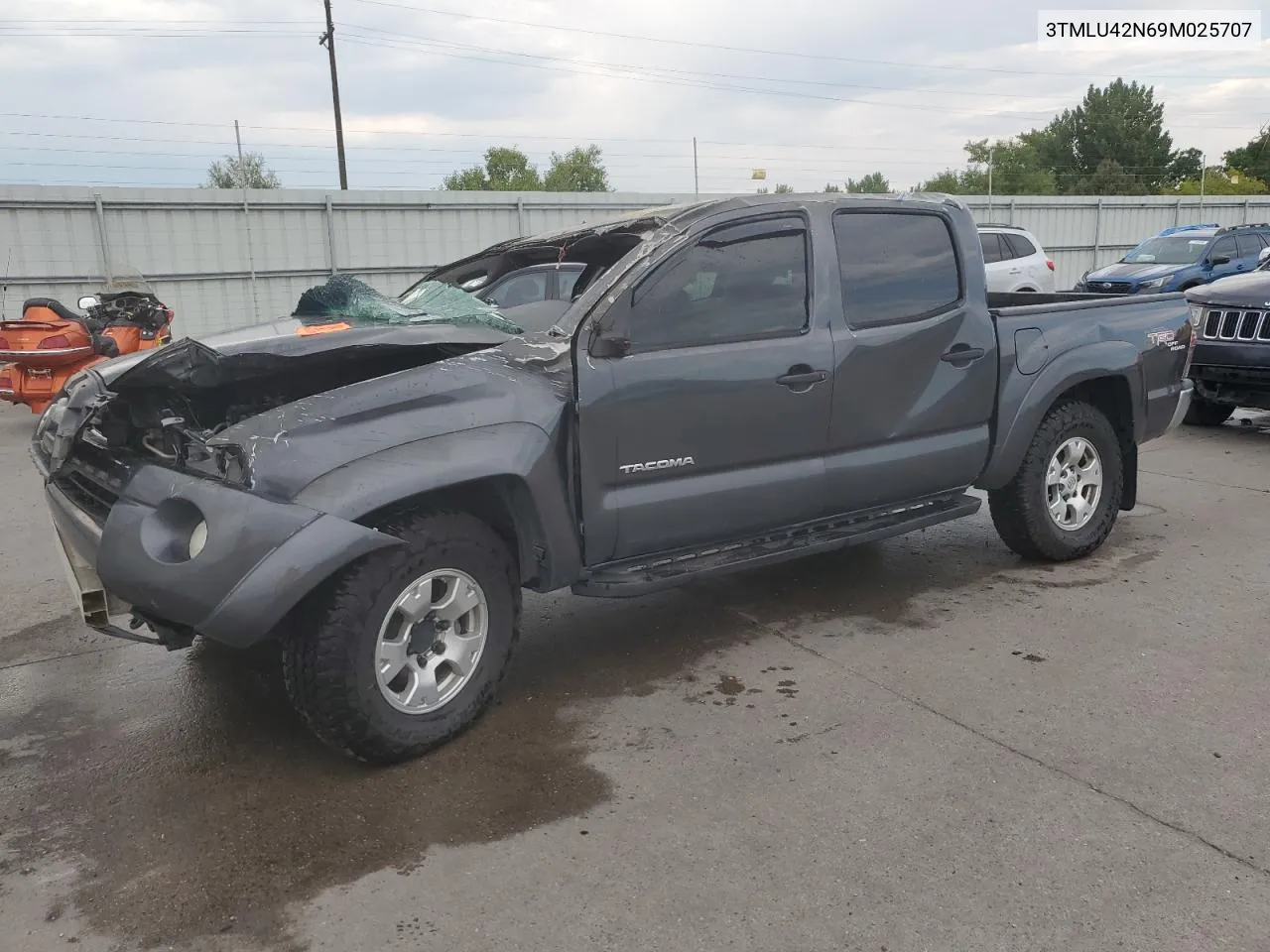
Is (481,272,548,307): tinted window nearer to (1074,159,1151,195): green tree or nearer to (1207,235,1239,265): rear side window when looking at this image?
(1207,235,1239,265): rear side window

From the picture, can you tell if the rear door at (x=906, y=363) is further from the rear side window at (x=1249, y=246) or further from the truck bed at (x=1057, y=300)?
the rear side window at (x=1249, y=246)

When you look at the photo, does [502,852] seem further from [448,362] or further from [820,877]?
[448,362]

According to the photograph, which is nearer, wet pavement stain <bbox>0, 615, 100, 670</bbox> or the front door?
the front door

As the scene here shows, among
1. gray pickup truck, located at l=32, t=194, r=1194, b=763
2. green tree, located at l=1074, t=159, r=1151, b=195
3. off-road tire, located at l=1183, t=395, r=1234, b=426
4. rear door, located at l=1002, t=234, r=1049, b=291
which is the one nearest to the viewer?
gray pickup truck, located at l=32, t=194, r=1194, b=763

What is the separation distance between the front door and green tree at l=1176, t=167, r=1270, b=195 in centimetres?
7108

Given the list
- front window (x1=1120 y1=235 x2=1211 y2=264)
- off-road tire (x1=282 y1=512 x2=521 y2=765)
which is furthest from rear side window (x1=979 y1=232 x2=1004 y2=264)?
off-road tire (x1=282 y1=512 x2=521 y2=765)

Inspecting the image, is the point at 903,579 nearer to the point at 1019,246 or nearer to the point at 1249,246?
the point at 1019,246

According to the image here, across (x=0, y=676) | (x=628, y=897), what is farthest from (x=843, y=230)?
(x=0, y=676)

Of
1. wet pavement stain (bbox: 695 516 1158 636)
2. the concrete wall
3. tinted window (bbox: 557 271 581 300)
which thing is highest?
the concrete wall

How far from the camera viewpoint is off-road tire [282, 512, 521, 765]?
3184 mm

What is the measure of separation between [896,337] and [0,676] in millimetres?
3991

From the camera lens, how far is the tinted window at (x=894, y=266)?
14.4 feet

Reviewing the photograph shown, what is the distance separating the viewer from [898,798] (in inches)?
124

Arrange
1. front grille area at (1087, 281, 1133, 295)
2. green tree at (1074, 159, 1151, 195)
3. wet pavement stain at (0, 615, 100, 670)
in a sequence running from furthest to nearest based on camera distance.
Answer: green tree at (1074, 159, 1151, 195)
front grille area at (1087, 281, 1133, 295)
wet pavement stain at (0, 615, 100, 670)
